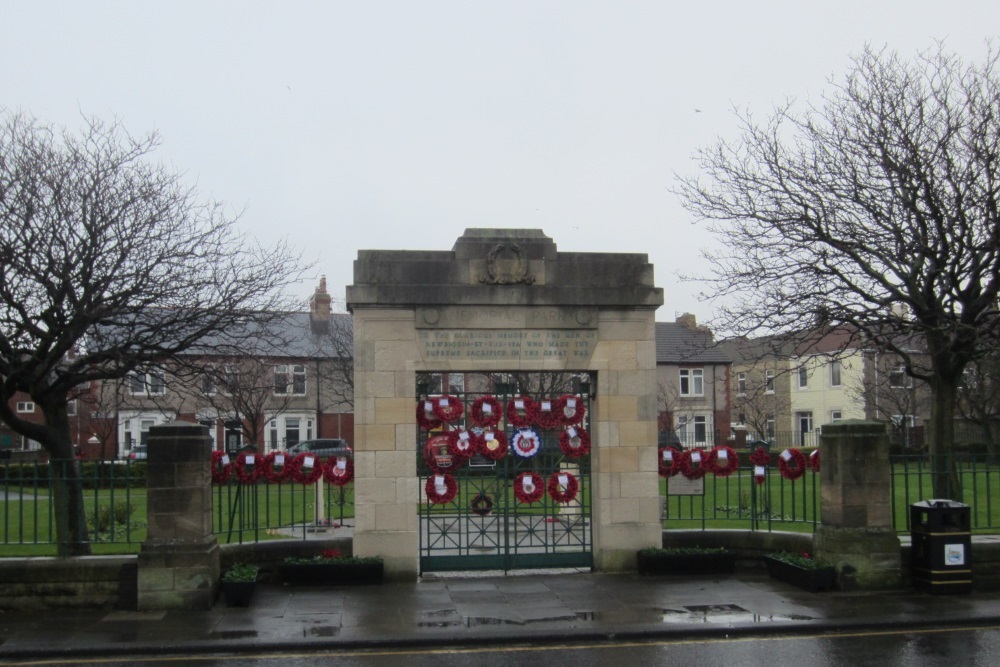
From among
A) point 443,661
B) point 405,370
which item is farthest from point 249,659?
point 405,370

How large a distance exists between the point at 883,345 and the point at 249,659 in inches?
487

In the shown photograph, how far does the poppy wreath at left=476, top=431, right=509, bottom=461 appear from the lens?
43.9 feet

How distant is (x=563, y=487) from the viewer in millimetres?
13680

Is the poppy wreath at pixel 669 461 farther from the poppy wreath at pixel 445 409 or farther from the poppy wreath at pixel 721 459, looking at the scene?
the poppy wreath at pixel 445 409

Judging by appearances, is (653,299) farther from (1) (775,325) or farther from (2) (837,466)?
(1) (775,325)

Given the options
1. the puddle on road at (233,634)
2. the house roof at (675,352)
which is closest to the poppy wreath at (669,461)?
the puddle on road at (233,634)

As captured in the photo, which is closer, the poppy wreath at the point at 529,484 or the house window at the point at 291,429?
the poppy wreath at the point at 529,484

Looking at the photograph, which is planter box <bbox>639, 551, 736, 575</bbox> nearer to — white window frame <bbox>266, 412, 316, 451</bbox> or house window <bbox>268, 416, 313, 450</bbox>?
house window <bbox>268, 416, 313, 450</bbox>

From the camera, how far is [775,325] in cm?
1772

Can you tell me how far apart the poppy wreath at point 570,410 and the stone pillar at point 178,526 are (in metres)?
4.80

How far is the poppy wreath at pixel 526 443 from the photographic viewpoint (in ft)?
44.2

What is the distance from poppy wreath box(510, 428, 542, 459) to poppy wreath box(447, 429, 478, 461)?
0.56m

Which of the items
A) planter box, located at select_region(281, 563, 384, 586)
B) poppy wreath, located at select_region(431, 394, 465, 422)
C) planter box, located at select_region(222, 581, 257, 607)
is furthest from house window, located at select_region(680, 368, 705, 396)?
planter box, located at select_region(222, 581, 257, 607)

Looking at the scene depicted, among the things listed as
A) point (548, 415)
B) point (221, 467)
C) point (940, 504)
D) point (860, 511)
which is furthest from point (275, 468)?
point (940, 504)
